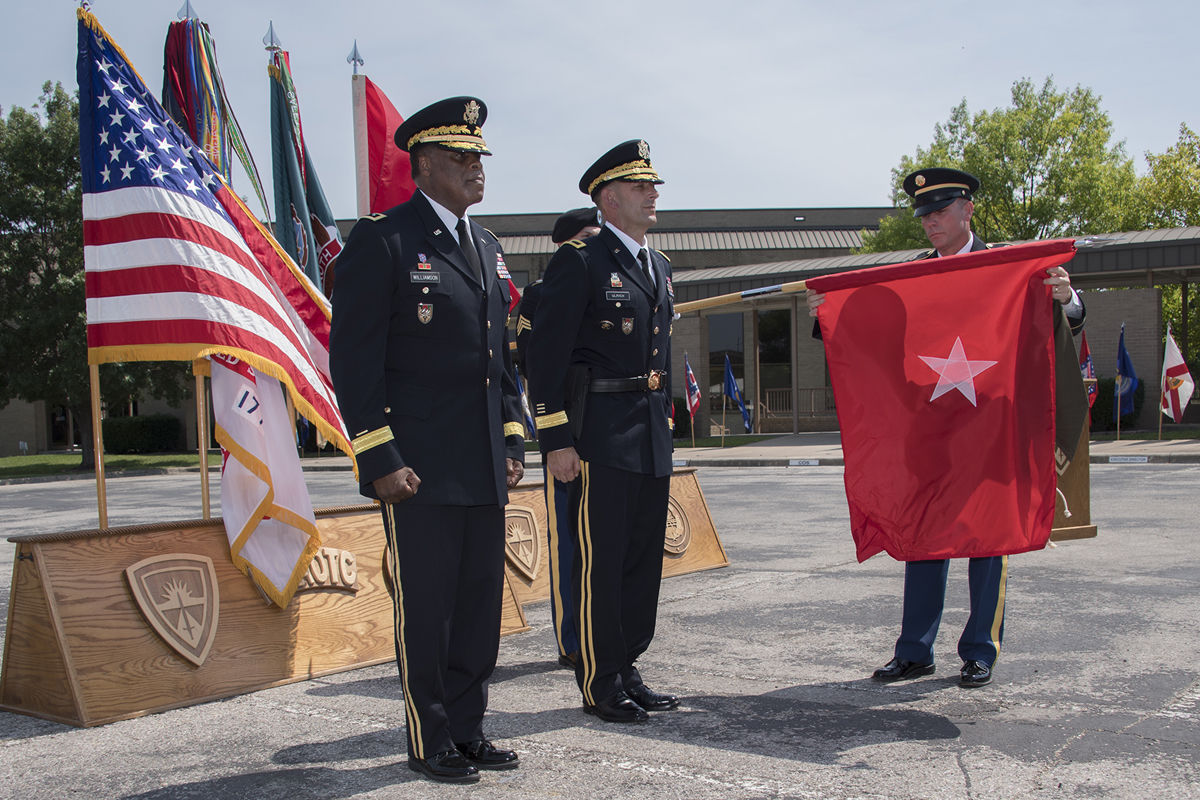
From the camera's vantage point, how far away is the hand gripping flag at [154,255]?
525 centimetres

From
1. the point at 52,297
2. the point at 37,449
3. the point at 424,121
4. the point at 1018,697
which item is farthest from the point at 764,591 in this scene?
the point at 37,449

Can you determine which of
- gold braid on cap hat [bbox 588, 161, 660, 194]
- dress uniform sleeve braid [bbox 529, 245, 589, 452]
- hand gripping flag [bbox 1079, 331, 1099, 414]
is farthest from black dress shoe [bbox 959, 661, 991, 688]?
hand gripping flag [bbox 1079, 331, 1099, 414]

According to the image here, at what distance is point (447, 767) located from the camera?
3.70 metres

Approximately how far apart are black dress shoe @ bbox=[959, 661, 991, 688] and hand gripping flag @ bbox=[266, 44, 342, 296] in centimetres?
580

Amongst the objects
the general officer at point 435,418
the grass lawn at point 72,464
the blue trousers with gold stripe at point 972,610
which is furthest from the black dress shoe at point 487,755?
the grass lawn at point 72,464

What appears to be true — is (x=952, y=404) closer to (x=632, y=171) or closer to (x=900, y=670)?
(x=900, y=670)

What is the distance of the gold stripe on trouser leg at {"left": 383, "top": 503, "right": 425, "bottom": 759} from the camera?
378 cm

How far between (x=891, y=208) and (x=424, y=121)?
5175 centimetres

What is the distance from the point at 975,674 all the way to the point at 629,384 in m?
2.00

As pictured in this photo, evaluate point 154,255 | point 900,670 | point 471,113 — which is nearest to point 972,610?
point 900,670

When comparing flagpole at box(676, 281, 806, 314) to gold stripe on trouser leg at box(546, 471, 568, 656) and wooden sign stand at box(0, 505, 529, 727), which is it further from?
wooden sign stand at box(0, 505, 529, 727)

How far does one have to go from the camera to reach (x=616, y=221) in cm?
480

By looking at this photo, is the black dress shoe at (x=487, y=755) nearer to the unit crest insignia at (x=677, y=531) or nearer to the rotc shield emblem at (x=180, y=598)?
the rotc shield emblem at (x=180, y=598)

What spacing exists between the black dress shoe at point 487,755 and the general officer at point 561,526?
1382mm
